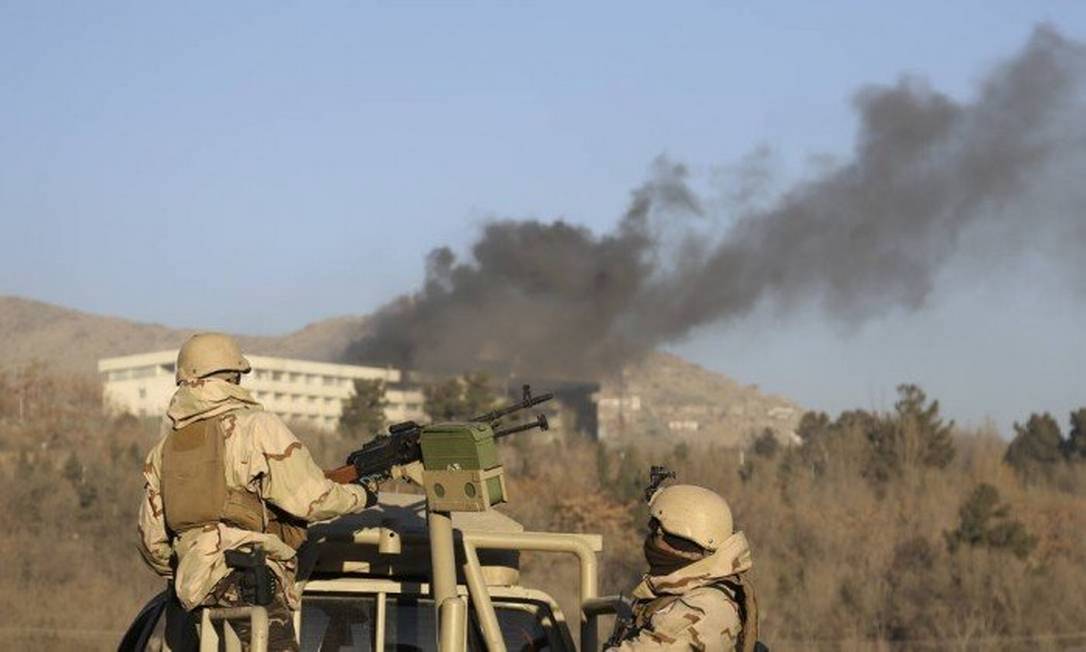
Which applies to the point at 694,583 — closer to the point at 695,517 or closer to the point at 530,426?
the point at 695,517

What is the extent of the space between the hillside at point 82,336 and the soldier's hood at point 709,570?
5271 inches

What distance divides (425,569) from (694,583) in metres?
1.48

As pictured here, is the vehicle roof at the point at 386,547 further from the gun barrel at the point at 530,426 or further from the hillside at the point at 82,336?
the hillside at the point at 82,336

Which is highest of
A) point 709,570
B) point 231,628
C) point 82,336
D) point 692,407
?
point 82,336

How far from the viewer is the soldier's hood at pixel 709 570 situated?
5.93 metres

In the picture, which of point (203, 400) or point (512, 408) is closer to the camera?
point (203, 400)

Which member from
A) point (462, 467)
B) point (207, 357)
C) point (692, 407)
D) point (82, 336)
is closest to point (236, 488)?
point (207, 357)

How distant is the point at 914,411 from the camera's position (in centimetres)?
5341

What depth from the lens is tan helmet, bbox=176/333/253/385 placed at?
676 cm

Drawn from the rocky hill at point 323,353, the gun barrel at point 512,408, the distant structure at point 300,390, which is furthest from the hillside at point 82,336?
the gun barrel at point 512,408

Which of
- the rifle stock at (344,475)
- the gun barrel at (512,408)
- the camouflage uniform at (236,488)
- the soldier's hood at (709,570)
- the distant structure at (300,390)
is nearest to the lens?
the soldier's hood at (709,570)

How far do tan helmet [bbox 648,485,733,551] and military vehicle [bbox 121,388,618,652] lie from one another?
2.22 feet

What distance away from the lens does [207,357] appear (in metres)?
6.79

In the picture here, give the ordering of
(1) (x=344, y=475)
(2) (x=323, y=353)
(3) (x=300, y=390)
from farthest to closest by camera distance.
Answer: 1. (2) (x=323, y=353)
2. (3) (x=300, y=390)
3. (1) (x=344, y=475)
